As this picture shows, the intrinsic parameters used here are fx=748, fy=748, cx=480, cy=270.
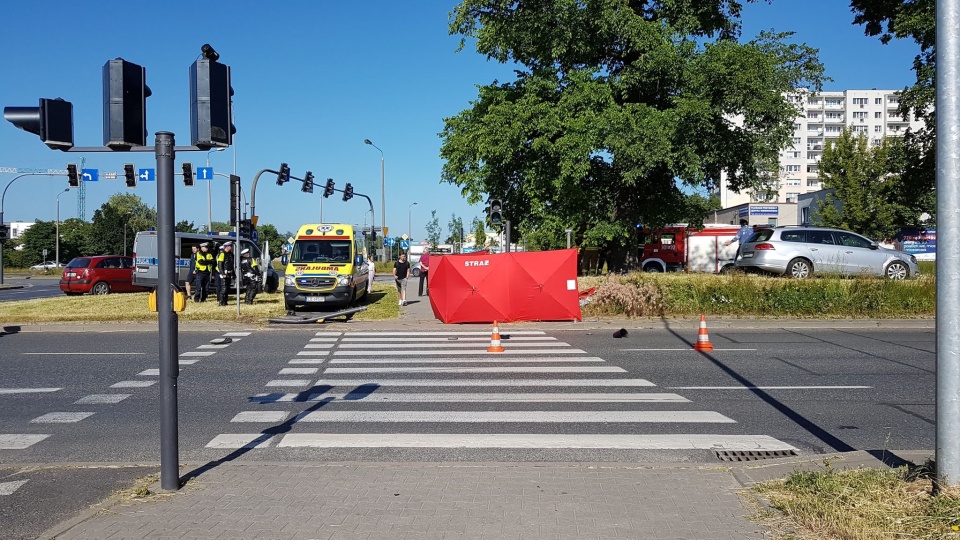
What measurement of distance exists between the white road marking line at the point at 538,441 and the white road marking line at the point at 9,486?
1956 mm

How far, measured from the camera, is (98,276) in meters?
28.9

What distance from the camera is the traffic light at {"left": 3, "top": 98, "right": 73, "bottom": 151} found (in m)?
5.61

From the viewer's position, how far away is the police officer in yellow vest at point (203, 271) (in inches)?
903

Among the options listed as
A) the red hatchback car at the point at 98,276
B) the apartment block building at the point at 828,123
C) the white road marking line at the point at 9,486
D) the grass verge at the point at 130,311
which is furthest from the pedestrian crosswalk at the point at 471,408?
the apartment block building at the point at 828,123

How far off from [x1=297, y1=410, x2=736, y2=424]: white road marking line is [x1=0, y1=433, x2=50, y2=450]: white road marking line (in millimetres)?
2522

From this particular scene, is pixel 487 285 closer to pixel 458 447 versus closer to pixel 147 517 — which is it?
pixel 458 447

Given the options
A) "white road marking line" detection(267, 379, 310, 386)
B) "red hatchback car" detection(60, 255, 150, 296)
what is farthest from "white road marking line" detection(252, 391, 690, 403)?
"red hatchback car" detection(60, 255, 150, 296)

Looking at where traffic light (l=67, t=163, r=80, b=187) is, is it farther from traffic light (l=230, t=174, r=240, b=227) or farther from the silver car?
the silver car

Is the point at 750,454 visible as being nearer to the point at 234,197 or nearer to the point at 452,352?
the point at 452,352

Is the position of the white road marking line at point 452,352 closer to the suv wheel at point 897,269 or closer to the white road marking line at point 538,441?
the white road marking line at point 538,441

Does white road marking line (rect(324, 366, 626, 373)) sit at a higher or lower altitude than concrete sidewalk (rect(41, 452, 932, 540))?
lower

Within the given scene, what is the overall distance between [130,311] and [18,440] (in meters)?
13.9

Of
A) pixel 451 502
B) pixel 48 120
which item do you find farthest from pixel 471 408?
pixel 48 120

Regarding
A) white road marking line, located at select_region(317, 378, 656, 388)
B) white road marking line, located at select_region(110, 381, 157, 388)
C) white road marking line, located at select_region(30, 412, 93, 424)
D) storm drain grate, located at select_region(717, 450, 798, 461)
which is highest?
white road marking line, located at select_region(110, 381, 157, 388)
